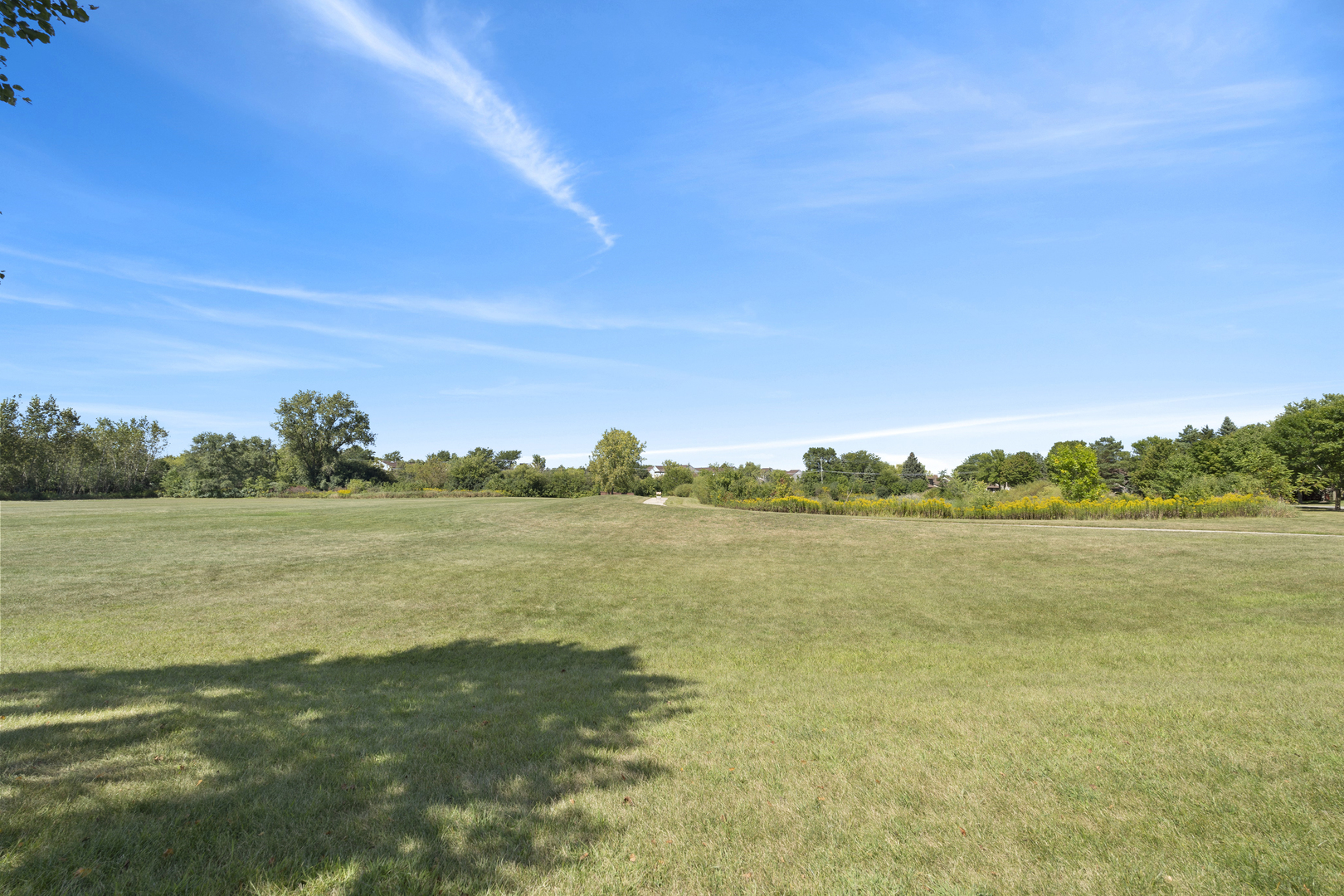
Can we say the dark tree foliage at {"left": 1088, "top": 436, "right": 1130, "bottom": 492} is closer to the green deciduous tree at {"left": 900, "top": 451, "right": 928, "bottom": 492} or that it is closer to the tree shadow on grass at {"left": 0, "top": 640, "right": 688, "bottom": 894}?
the green deciduous tree at {"left": 900, "top": 451, "right": 928, "bottom": 492}

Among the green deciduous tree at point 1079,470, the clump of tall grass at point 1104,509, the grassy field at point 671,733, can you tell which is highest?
the green deciduous tree at point 1079,470

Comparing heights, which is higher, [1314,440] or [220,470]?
[1314,440]

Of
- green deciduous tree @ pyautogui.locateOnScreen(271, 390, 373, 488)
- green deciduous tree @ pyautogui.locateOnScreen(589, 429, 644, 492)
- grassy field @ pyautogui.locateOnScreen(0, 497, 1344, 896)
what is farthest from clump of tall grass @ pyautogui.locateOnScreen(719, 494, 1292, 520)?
green deciduous tree @ pyautogui.locateOnScreen(271, 390, 373, 488)

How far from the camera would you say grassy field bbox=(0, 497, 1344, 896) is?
11.7 feet

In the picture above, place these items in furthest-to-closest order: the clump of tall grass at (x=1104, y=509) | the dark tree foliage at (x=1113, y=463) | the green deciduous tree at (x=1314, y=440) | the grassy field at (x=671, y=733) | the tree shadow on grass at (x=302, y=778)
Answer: the dark tree foliage at (x=1113, y=463)
the green deciduous tree at (x=1314, y=440)
the clump of tall grass at (x=1104, y=509)
the grassy field at (x=671, y=733)
the tree shadow on grass at (x=302, y=778)

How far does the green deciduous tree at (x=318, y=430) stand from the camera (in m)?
68.1

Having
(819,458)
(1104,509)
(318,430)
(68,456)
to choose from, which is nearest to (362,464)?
(318,430)

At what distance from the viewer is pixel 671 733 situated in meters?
6.03

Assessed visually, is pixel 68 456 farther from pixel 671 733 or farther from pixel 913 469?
pixel 913 469

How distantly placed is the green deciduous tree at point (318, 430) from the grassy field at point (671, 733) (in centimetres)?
5922

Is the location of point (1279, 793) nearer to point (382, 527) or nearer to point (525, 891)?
point (525, 891)

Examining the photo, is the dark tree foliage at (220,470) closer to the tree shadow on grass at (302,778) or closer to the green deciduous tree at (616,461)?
the green deciduous tree at (616,461)

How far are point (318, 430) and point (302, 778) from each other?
76.8 m

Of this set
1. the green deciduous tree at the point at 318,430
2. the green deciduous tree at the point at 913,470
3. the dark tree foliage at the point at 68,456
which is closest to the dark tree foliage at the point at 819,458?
the green deciduous tree at the point at 913,470
